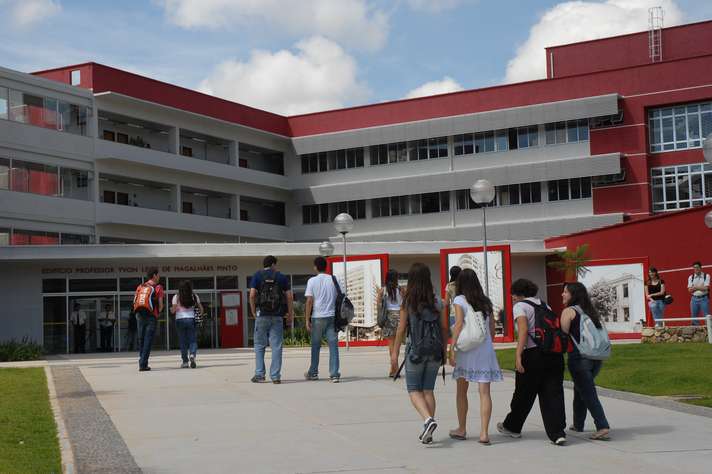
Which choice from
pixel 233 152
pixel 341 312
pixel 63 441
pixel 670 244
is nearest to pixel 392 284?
pixel 341 312

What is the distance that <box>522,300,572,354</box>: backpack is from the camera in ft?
31.7

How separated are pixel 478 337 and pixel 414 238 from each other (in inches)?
1771

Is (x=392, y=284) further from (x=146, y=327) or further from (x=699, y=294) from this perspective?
(x=699, y=294)

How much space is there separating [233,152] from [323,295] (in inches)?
1577

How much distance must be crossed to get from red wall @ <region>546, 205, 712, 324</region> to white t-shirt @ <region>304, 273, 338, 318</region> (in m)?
17.1

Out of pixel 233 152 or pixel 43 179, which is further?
pixel 233 152

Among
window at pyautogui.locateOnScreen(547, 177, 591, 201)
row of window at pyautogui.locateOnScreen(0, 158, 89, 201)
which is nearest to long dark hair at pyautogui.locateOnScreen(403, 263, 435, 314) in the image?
row of window at pyautogui.locateOnScreen(0, 158, 89, 201)

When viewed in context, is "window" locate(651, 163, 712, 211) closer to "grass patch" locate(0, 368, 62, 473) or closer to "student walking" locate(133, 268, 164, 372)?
"student walking" locate(133, 268, 164, 372)

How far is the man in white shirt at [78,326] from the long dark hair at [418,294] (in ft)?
97.9

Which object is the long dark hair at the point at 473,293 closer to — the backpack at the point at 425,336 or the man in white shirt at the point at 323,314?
the backpack at the point at 425,336

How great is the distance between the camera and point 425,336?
969 cm

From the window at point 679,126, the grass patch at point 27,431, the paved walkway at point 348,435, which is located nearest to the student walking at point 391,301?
the paved walkway at point 348,435

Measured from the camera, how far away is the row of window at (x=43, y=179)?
137ft

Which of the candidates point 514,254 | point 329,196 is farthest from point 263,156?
point 514,254
